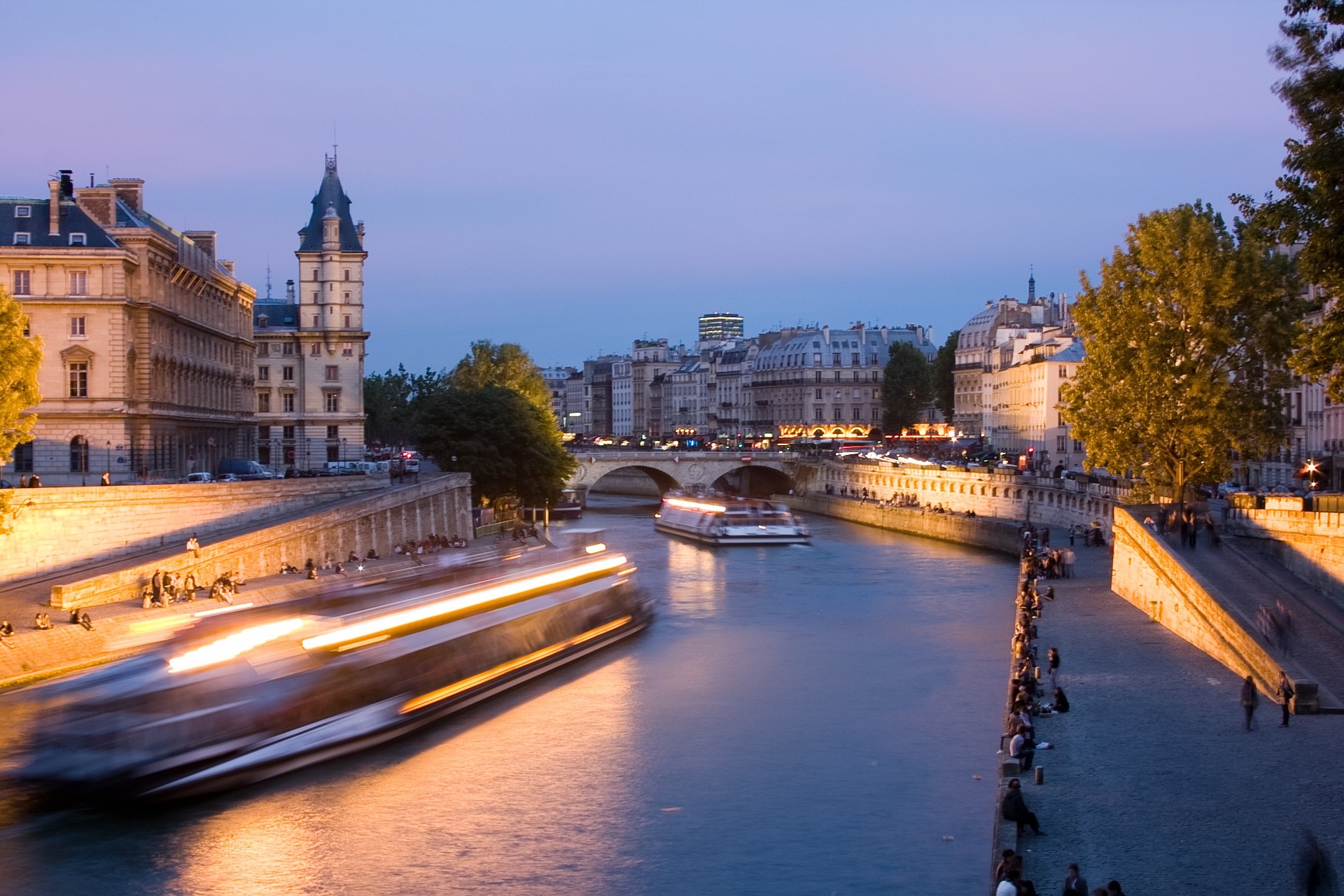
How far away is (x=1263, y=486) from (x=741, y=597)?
66.0 ft

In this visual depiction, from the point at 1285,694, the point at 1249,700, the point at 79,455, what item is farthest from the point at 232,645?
the point at 79,455

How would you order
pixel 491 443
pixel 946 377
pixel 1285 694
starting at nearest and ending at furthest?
pixel 1285 694
pixel 491 443
pixel 946 377

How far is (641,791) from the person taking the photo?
21688 mm

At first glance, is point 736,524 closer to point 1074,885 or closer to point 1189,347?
point 1189,347

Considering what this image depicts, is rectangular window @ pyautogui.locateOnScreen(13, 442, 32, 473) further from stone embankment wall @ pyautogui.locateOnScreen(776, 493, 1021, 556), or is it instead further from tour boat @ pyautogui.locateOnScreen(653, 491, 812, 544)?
stone embankment wall @ pyautogui.locateOnScreen(776, 493, 1021, 556)

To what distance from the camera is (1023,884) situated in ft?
46.6

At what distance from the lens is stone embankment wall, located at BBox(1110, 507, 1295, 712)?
78.1 feet

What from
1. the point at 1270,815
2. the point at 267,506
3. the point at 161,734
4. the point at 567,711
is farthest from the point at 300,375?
the point at 1270,815

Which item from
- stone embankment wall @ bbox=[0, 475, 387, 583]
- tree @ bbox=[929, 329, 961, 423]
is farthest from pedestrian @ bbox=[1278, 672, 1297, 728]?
tree @ bbox=[929, 329, 961, 423]

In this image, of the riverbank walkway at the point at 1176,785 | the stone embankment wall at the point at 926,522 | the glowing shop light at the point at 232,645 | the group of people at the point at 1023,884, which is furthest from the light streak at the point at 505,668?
the stone embankment wall at the point at 926,522

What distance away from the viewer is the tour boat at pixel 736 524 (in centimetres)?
6262

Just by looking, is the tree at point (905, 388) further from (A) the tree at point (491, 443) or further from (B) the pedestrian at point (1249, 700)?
(B) the pedestrian at point (1249, 700)

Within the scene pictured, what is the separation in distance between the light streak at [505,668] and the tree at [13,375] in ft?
33.4

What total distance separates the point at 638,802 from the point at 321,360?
47.9 m
